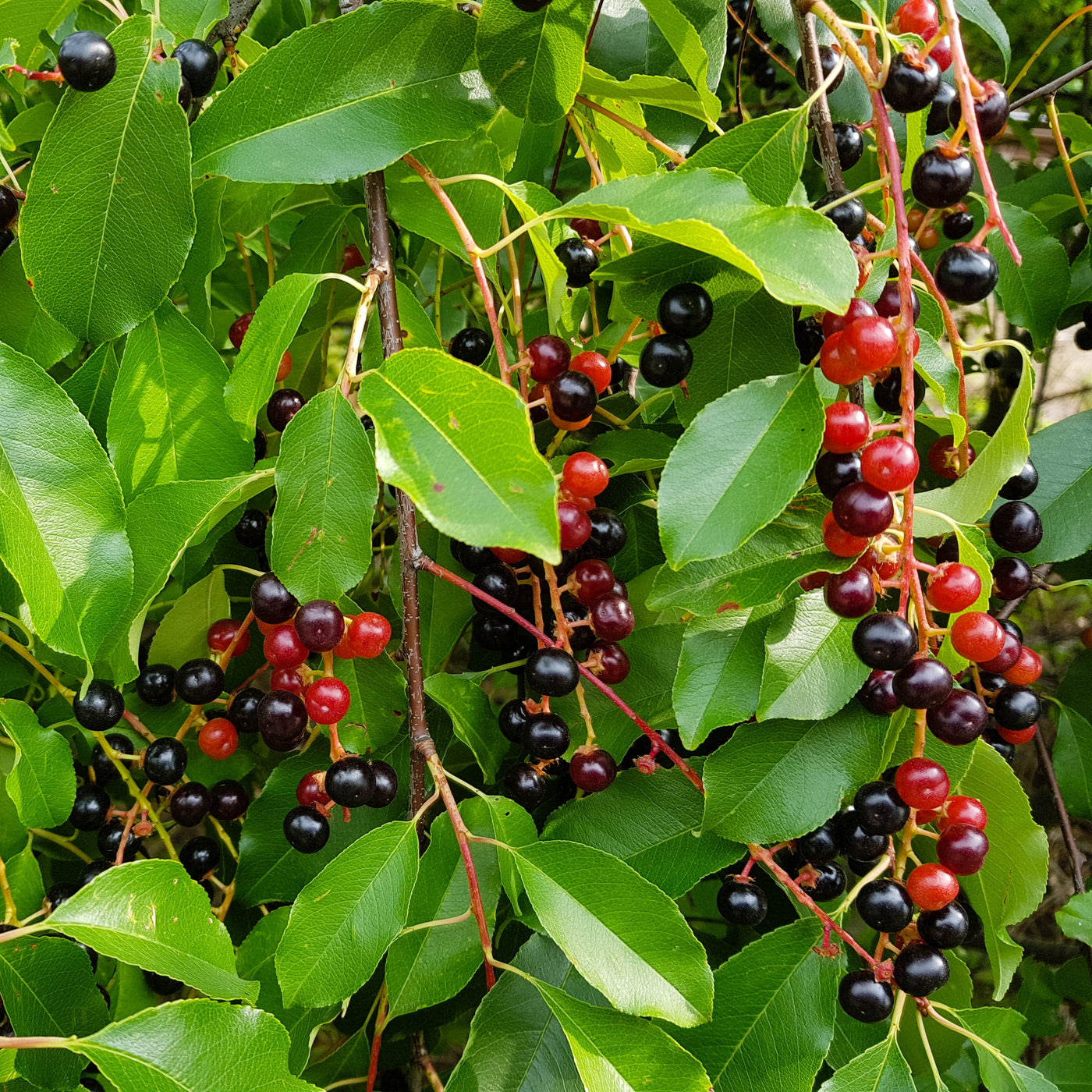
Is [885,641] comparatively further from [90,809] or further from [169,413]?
[90,809]

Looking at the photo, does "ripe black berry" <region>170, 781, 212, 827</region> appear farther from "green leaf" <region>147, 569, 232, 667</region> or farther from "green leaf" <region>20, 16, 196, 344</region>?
"green leaf" <region>20, 16, 196, 344</region>

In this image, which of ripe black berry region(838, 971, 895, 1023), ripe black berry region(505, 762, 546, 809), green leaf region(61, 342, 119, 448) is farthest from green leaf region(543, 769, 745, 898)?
green leaf region(61, 342, 119, 448)

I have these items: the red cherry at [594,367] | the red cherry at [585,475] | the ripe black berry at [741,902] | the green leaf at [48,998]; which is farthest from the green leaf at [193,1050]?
the red cherry at [594,367]

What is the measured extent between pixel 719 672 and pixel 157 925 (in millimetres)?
508

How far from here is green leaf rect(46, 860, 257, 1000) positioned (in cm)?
79

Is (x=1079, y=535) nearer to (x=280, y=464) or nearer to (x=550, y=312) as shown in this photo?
(x=550, y=312)

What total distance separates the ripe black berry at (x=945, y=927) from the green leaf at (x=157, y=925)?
57cm

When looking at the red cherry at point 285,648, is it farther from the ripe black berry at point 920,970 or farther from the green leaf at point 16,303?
the ripe black berry at point 920,970

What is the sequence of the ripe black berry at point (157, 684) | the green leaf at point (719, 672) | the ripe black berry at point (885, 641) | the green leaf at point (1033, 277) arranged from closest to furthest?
the ripe black berry at point (885, 641)
the green leaf at point (719, 672)
the ripe black berry at point (157, 684)
the green leaf at point (1033, 277)

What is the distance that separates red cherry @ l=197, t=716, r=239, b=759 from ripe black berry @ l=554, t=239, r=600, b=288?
57cm

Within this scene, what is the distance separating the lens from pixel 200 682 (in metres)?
1.00

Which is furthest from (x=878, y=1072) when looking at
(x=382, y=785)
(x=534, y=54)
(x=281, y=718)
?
(x=534, y=54)

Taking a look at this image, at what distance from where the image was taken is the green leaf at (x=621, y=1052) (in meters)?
0.81

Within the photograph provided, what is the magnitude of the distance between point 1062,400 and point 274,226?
6.27 feet
